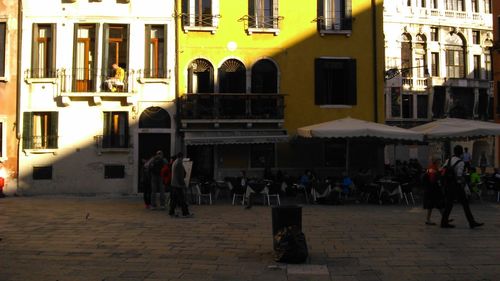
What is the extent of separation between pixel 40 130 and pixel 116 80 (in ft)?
11.7

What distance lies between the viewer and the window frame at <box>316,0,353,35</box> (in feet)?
70.8

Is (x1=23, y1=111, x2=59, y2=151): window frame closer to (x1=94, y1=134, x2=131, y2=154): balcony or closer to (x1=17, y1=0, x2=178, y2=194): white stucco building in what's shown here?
(x1=17, y1=0, x2=178, y2=194): white stucco building

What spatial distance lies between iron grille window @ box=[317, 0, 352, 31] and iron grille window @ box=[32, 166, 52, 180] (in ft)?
41.1

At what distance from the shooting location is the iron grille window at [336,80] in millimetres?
21469

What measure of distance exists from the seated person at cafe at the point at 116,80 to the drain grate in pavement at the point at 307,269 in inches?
568

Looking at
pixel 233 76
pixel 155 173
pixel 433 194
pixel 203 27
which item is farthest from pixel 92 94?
pixel 433 194

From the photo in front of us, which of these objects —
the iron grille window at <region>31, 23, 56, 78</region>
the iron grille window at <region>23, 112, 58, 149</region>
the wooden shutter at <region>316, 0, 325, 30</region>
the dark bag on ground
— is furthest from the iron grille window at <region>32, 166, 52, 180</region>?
the dark bag on ground

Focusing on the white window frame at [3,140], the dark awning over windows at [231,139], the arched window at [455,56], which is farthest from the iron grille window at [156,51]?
the arched window at [455,56]

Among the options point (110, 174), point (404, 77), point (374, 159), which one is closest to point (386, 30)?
point (404, 77)

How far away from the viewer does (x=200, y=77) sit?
21.0 meters

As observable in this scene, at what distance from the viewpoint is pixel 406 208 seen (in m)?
15.1

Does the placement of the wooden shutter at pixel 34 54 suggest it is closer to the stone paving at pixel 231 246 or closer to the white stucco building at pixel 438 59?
the stone paving at pixel 231 246

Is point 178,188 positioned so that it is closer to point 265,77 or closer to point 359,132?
point 359,132

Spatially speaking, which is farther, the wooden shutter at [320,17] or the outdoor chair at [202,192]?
the wooden shutter at [320,17]
